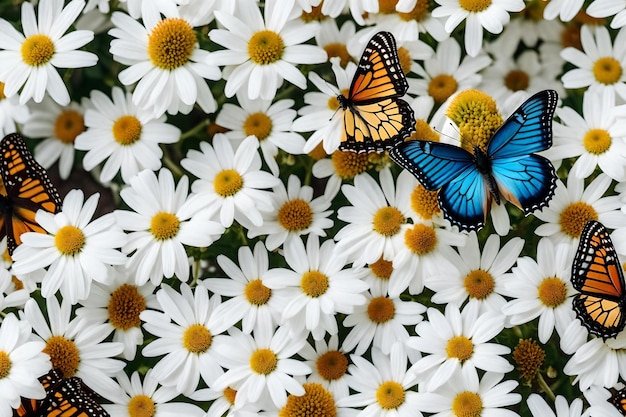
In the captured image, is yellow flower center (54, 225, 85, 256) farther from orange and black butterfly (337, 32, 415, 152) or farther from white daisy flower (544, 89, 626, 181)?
white daisy flower (544, 89, 626, 181)

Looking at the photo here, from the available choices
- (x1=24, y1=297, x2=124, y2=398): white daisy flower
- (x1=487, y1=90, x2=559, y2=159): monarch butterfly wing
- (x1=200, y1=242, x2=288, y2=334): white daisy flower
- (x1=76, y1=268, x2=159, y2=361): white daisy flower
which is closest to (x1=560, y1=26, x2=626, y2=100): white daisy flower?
(x1=487, y1=90, x2=559, y2=159): monarch butterfly wing

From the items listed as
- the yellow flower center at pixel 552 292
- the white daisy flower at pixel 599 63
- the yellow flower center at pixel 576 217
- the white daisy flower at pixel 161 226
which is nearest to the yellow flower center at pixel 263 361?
the white daisy flower at pixel 161 226

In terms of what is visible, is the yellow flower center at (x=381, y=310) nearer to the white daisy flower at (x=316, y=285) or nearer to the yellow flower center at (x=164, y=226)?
the white daisy flower at (x=316, y=285)

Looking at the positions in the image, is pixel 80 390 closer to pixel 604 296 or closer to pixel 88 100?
pixel 88 100

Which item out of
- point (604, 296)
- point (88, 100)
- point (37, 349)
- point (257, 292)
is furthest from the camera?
point (88, 100)

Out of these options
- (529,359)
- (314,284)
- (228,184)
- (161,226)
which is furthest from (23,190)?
(529,359)

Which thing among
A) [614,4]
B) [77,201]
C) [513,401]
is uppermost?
[614,4]

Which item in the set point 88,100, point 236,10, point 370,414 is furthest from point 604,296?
point 88,100

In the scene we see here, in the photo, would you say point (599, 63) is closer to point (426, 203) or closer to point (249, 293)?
point (426, 203)
